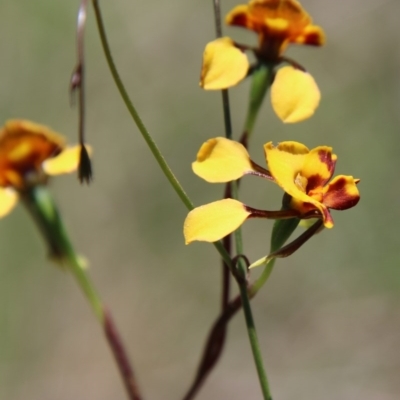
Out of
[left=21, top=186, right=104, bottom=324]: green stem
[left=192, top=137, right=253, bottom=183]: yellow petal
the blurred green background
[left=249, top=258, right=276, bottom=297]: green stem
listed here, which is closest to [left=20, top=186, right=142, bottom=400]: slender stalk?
[left=21, top=186, right=104, bottom=324]: green stem

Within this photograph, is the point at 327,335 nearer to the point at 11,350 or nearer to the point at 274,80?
the point at 11,350

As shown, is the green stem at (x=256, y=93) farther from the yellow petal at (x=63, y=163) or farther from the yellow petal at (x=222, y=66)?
the yellow petal at (x=63, y=163)

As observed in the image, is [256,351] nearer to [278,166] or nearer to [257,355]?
[257,355]

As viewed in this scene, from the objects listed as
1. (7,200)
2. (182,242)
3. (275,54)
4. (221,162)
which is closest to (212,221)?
(221,162)

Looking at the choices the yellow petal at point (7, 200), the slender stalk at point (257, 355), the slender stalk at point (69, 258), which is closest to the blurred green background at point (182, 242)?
the slender stalk at point (69, 258)

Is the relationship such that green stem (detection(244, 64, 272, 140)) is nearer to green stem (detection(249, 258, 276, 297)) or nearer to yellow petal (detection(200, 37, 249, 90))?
yellow petal (detection(200, 37, 249, 90))

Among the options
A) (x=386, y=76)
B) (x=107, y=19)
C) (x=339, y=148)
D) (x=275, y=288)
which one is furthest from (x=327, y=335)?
(x=107, y=19)
